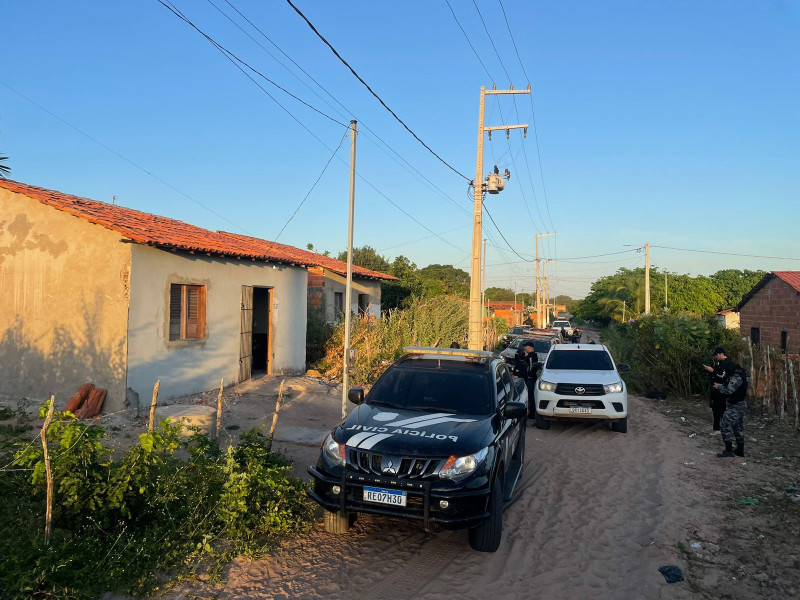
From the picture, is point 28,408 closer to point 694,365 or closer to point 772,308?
point 694,365

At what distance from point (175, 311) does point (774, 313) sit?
76.9ft

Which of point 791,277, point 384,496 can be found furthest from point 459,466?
point 791,277

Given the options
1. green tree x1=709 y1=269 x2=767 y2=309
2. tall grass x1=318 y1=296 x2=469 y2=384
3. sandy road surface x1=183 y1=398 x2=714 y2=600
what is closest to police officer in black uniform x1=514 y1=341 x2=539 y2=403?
tall grass x1=318 y1=296 x2=469 y2=384

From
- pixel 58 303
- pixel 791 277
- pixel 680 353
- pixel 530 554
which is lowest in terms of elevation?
pixel 530 554

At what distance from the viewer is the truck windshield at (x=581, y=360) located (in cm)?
1127

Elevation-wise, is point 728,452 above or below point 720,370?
below

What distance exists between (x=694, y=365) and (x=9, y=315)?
1573 cm

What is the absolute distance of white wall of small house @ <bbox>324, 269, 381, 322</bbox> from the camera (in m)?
19.3

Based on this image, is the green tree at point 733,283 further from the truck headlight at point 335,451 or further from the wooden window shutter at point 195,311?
the truck headlight at point 335,451

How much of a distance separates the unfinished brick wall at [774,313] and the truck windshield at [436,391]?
67.6ft

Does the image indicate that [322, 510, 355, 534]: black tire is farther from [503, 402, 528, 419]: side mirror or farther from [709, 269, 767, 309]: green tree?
[709, 269, 767, 309]: green tree

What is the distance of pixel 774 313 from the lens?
23.3 metres

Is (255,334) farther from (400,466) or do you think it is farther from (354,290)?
(400,466)

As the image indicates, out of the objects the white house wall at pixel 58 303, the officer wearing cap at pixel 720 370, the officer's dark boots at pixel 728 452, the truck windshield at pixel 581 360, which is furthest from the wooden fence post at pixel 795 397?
the white house wall at pixel 58 303
